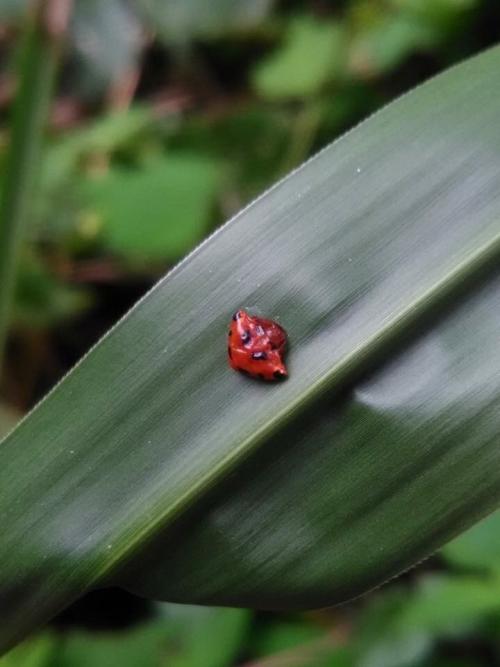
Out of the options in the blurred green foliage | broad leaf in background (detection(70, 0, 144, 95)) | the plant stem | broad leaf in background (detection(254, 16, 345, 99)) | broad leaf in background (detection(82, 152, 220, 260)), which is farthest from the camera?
broad leaf in background (detection(70, 0, 144, 95))

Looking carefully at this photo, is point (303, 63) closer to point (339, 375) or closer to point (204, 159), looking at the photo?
point (204, 159)

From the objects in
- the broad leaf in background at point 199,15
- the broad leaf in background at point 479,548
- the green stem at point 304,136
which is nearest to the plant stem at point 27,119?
the broad leaf in background at point 479,548

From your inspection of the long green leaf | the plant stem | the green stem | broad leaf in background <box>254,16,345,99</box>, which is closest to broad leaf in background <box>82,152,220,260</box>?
the green stem

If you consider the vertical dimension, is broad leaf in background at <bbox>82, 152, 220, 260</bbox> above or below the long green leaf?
below

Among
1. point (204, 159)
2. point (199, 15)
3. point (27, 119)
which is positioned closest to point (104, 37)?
point (199, 15)

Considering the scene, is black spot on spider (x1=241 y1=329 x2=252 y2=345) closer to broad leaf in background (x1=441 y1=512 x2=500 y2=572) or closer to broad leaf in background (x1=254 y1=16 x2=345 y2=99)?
broad leaf in background (x1=441 y1=512 x2=500 y2=572)

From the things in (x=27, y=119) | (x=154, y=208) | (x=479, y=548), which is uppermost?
(x=27, y=119)

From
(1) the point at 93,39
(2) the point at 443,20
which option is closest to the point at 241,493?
(2) the point at 443,20
